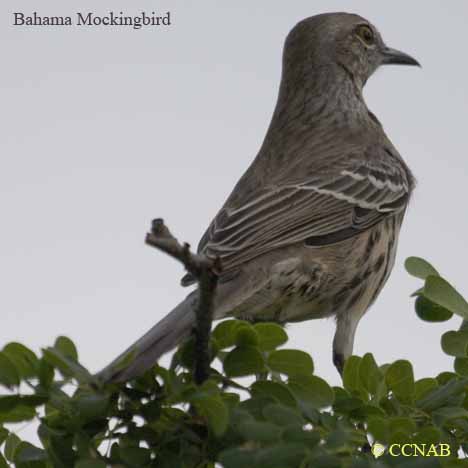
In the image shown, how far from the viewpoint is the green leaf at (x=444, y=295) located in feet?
14.1

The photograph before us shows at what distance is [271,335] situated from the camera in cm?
364

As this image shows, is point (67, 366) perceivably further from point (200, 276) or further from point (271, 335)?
point (271, 335)

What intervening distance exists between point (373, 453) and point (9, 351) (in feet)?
4.34

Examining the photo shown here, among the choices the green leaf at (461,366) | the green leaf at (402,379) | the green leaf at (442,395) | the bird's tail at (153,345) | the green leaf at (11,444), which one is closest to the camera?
the bird's tail at (153,345)

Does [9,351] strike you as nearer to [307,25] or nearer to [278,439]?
[278,439]

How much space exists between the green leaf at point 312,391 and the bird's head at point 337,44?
→ 444cm

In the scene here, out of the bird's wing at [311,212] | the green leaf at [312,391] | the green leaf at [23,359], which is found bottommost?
the green leaf at [312,391]

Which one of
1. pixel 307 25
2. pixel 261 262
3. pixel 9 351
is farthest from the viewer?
pixel 307 25

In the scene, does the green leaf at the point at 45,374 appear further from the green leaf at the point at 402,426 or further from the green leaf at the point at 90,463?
the green leaf at the point at 402,426

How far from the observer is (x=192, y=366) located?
147 inches

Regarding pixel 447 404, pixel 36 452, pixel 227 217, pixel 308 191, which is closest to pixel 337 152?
pixel 308 191

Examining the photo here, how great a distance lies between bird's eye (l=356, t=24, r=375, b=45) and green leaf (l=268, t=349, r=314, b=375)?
4841mm

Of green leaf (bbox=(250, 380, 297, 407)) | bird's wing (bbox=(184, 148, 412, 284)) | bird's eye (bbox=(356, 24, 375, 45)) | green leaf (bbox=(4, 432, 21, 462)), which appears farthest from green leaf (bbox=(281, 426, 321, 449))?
bird's eye (bbox=(356, 24, 375, 45))

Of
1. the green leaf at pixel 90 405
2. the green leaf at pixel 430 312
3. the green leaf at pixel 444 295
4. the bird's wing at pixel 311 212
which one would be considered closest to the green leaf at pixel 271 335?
the green leaf at pixel 90 405
